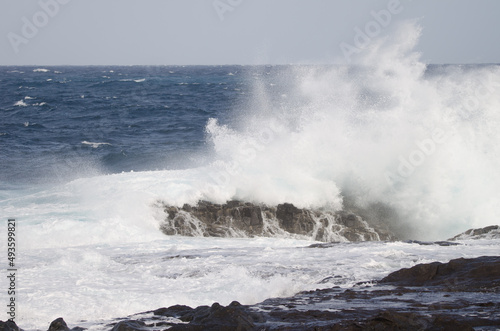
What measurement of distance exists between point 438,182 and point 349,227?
10.7 ft

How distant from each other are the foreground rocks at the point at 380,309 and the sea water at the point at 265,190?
0.77m

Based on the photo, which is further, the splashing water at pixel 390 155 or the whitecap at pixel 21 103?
the whitecap at pixel 21 103

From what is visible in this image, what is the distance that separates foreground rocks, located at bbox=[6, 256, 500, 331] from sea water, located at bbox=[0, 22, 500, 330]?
30.2 inches

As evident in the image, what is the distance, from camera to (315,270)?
850 centimetres

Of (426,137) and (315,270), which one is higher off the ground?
(426,137)

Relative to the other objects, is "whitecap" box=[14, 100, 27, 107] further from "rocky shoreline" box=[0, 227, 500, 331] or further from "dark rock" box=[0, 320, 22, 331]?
"dark rock" box=[0, 320, 22, 331]

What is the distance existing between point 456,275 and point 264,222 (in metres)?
6.22

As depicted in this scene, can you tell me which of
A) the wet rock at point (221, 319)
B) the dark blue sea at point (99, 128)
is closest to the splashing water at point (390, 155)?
the dark blue sea at point (99, 128)

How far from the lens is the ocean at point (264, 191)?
8.17 meters

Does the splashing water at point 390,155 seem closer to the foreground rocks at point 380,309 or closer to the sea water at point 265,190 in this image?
the sea water at point 265,190

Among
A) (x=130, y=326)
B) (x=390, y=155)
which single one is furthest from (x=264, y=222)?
(x=130, y=326)

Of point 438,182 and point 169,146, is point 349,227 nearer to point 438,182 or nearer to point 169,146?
point 438,182

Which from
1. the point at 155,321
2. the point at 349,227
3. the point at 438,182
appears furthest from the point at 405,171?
the point at 155,321

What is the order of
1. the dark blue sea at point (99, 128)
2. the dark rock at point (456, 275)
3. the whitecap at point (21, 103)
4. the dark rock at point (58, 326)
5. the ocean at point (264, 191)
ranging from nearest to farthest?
the dark rock at point (58, 326)
the dark rock at point (456, 275)
the ocean at point (264, 191)
the dark blue sea at point (99, 128)
the whitecap at point (21, 103)
